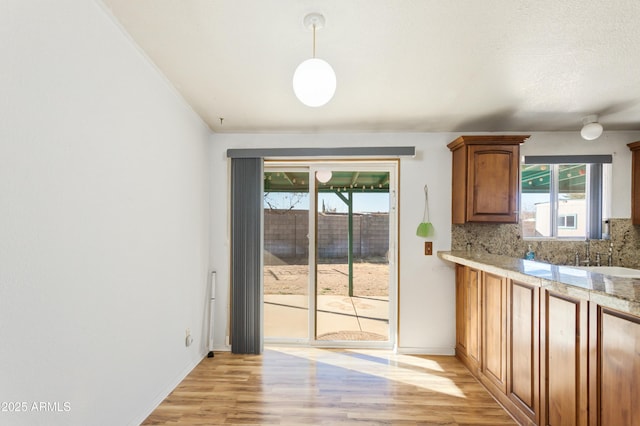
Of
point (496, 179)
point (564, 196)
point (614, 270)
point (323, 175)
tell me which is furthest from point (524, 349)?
point (323, 175)

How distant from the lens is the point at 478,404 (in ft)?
7.36

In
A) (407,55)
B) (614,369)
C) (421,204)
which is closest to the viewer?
(614,369)

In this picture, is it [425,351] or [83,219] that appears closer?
[83,219]

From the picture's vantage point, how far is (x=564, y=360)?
162 centimetres

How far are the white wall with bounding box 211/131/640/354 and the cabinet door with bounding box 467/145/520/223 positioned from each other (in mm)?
366

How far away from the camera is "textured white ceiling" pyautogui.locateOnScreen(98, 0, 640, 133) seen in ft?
4.89

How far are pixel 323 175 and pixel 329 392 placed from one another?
2100 millimetres

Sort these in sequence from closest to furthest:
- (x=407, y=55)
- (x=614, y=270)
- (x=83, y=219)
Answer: (x=83, y=219) < (x=407, y=55) < (x=614, y=270)

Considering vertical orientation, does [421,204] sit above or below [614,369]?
above

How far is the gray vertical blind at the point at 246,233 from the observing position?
3180mm

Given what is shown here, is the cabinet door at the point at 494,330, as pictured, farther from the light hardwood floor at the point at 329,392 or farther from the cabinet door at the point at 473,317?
the light hardwood floor at the point at 329,392

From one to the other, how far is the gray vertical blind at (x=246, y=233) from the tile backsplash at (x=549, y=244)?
2.10 metres

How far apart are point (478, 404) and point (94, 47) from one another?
331 centimetres

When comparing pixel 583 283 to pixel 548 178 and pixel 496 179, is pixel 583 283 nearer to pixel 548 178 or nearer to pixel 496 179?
pixel 496 179
